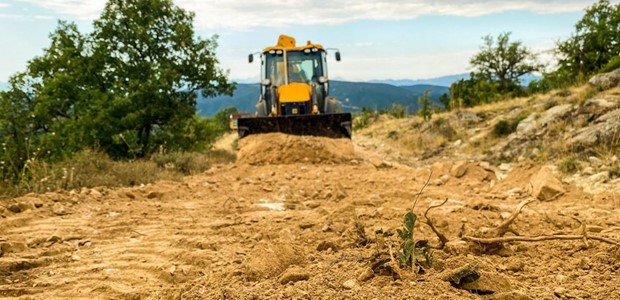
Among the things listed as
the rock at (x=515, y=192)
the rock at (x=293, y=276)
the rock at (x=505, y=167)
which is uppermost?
the rock at (x=293, y=276)

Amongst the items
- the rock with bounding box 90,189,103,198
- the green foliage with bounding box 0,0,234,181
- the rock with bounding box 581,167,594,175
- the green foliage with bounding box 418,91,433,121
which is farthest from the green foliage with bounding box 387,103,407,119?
the rock with bounding box 90,189,103,198

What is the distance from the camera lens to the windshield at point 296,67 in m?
12.1

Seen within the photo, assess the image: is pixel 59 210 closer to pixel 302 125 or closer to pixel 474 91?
pixel 302 125

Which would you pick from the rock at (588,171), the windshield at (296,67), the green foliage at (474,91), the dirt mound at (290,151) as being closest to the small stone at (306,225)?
the rock at (588,171)

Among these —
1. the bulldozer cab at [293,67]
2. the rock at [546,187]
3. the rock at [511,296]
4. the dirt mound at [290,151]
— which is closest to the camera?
the rock at [511,296]

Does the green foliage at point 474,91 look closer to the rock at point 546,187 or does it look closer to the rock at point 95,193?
the rock at point 546,187

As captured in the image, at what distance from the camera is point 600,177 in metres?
Result: 5.84

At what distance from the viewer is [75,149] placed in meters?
13.3

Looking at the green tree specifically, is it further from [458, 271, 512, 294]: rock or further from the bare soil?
[458, 271, 512, 294]: rock

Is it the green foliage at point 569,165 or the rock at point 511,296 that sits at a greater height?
the rock at point 511,296

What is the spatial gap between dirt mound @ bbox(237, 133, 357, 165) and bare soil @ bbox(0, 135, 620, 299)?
3159mm

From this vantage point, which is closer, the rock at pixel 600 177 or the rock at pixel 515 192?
the rock at pixel 515 192

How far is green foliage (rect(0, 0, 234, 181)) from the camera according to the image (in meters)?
13.4

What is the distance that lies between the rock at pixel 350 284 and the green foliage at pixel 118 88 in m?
11.6
